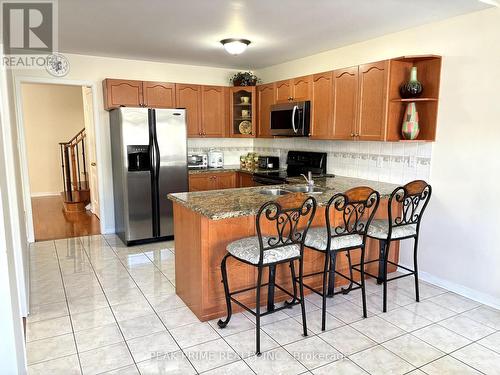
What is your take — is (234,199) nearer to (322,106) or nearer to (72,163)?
(322,106)

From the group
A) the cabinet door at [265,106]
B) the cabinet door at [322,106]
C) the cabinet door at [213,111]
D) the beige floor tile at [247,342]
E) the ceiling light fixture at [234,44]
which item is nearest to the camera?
the beige floor tile at [247,342]

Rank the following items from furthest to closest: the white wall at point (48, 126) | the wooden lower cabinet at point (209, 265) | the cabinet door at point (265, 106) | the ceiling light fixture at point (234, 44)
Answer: the white wall at point (48, 126) → the cabinet door at point (265, 106) → the ceiling light fixture at point (234, 44) → the wooden lower cabinet at point (209, 265)

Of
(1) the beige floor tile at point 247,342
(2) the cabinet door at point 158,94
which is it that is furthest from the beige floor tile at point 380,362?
(2) the cabinet door at point 158,94

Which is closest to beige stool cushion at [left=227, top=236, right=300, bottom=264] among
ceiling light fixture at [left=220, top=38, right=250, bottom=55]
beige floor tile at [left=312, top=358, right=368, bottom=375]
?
beige floor tile at [left=312, top=358, right=368, bottom=375]

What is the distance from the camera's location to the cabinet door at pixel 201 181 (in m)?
5.11

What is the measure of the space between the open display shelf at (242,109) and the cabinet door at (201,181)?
81 cm

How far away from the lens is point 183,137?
186 inches

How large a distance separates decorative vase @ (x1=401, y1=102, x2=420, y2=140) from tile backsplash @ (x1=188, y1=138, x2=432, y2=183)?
0.60 feet

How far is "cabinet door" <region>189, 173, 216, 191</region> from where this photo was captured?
5105 millimetres

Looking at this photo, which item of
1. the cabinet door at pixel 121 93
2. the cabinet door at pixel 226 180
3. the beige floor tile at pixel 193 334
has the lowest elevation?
the beige floor tile at pixel 193 334

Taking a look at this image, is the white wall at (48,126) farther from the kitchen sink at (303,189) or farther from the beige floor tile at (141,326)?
the beige floor tile at (141,326)

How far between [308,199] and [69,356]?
184cm

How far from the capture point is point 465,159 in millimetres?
3123

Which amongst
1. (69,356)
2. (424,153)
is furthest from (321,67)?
(69,356)
